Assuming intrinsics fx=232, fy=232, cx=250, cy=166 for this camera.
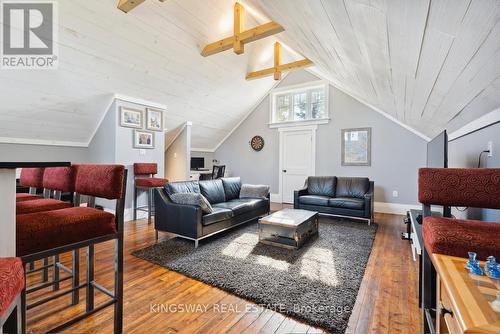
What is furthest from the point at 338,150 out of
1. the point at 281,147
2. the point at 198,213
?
the point at 198,213

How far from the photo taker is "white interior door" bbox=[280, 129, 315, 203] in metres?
5.82

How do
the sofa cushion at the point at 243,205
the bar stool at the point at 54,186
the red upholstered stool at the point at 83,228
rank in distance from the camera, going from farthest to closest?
the sofa cushion at the point at 243,205
the bar stool at the point at 54,186
the red upholstered stool at the point at 83,228

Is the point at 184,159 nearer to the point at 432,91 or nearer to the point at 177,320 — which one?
the point at 177,320

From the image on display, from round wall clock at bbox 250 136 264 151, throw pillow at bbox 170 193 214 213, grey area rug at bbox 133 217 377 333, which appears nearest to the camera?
grey area rug at bbox 133 217 377 333

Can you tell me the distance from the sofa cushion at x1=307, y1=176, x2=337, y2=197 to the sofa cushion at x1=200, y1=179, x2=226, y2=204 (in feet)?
6.52

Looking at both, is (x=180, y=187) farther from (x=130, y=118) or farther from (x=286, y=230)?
(x=130, y=118)

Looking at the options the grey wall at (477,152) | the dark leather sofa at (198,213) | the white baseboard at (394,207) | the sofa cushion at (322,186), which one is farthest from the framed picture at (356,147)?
the dark leather sofa at (198,213)

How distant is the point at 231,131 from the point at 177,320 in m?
5.84

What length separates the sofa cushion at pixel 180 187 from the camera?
10.7ft

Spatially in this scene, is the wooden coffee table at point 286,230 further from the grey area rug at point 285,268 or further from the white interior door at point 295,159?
the white interior door at point 295,159

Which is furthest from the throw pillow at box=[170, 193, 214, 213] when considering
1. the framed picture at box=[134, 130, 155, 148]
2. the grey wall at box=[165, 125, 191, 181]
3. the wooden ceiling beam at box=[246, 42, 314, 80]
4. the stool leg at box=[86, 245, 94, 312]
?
the wooden ceiling beam at box=[246, 42, 314, 80]

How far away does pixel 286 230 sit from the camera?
2838 mm

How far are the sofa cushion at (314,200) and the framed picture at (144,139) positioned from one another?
3.11 meters

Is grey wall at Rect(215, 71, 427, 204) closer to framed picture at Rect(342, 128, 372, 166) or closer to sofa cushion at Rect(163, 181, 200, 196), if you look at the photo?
framed picture at Rect(342, 128, 372, 166)
